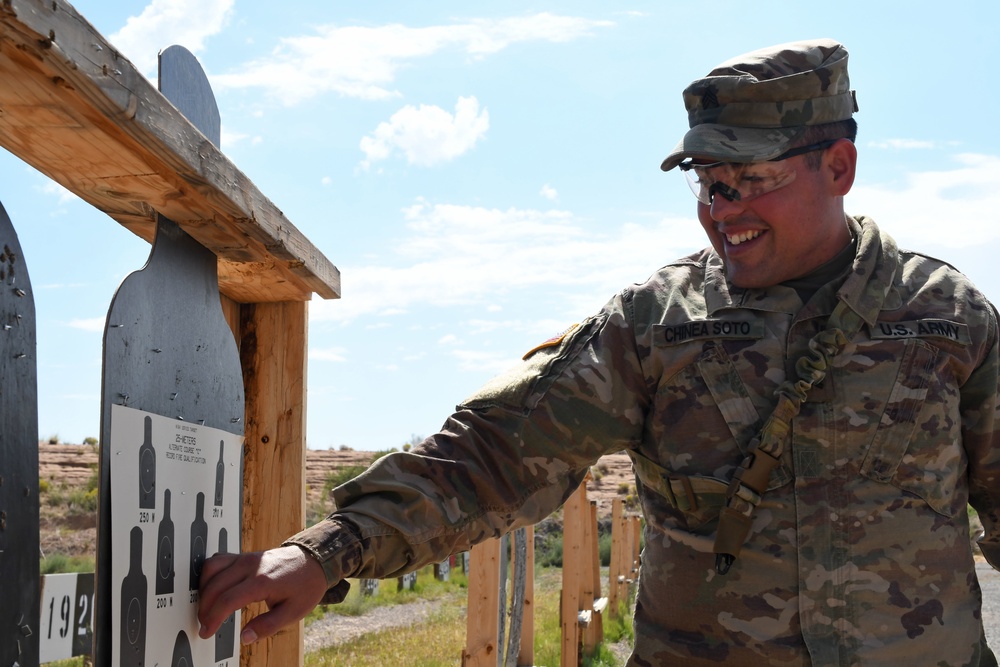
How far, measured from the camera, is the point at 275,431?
2.73 metres

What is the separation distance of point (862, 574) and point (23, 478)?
1802 millimetres

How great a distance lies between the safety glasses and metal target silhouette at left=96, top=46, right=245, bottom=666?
1.24m

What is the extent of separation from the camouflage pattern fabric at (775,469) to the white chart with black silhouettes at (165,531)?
0.86ft

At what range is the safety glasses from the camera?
8.27 feet

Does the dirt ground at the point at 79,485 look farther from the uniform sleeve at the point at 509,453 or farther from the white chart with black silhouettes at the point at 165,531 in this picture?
the white chart with black silhouettes at the point at 165,531

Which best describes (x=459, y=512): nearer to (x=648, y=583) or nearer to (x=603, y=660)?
(x=648, y=583)

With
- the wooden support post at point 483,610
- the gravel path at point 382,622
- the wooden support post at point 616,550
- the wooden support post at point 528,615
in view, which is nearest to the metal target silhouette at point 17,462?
the wooden support post at point 483,610

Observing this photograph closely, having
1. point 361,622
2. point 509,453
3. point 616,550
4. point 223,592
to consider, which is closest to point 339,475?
point 361,622

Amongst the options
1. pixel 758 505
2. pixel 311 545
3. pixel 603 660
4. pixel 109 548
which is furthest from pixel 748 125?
pixel 603 660

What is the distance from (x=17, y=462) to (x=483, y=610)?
4.15 m

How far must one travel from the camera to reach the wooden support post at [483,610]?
5.28 m

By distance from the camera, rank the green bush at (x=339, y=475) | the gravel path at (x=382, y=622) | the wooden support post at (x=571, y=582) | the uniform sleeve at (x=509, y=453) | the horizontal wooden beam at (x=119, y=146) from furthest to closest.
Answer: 1. the green bush at (x=339, y=475)
2. the gravel path at (x=382, y=622)
3. the wooden support post at (x=571, y=582)
4. the uniform sleeve at (x=509, y=453)
5. the horizontal wooden beam at (x=119, y=146)

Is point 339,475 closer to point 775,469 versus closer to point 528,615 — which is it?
point 528,615

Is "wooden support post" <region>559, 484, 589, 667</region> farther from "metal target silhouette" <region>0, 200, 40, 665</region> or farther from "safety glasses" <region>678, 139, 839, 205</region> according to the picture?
"metal target silhouette" <region>0, 200, 40, 665</region>
